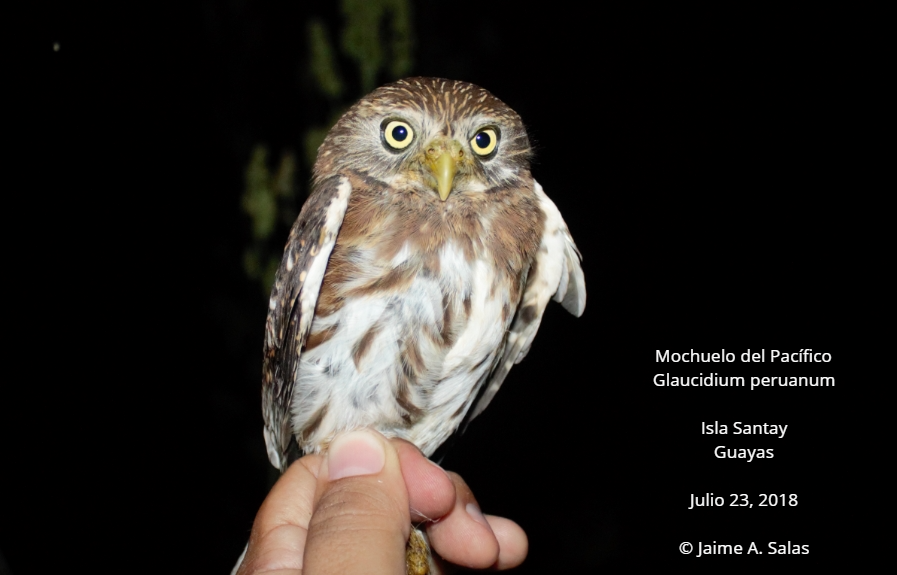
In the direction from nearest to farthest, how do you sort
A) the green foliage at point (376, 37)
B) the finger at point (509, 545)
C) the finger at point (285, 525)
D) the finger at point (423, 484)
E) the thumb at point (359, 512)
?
the thumb at point (359, 512), the finger at point (285, 525), the finger at point (423, 484), the finger at point (509, 545), the green foliage at point (376, 37)

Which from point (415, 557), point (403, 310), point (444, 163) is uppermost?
point (444, 163)

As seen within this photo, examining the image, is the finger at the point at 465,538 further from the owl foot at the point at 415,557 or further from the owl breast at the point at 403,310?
the owl breast at the point at 403,310

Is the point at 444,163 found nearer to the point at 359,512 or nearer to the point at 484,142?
the point at 484,142

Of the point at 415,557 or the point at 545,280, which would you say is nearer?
the point at 415,557

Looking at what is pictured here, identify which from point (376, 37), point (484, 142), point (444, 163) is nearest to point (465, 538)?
point (444, 163)

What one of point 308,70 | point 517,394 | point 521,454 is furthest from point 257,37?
point 521,454

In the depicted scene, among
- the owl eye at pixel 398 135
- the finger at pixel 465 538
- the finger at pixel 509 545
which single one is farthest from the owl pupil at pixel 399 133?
the finger at pixel 509 545

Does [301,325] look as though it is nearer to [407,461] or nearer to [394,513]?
[407,461]
